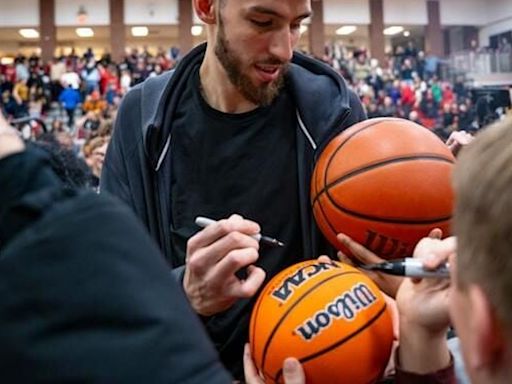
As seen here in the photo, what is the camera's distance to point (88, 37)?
77.5 feet

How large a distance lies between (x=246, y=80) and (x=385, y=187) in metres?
0.46

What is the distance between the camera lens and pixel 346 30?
23.7 meters

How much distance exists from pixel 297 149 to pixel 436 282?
2.01ft

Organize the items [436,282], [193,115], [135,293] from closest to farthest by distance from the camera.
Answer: [135,293] → [436,282] → [193,115]

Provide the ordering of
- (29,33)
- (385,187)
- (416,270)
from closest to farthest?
(416,270), (385,187), (29,33)

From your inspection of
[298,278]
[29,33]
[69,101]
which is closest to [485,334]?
[298,278]

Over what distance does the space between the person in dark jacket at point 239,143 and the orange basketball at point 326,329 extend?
1.06ft

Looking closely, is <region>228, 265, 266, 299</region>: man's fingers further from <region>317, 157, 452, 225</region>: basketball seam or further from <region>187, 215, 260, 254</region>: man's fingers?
<region>317, 157, 452, 225</region>: basketball seam

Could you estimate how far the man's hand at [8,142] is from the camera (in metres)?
0.63

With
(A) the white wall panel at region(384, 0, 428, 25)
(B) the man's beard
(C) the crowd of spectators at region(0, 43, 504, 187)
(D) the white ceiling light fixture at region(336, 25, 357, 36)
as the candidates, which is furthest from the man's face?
(D) the white ceiling light fixture at region(336, 25, 357, 36)

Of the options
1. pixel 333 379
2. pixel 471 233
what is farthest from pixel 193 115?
pixel 471 233

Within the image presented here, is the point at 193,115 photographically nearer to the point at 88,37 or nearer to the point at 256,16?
the point at 256,16

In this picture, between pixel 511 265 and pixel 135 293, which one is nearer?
pixel 135 293
